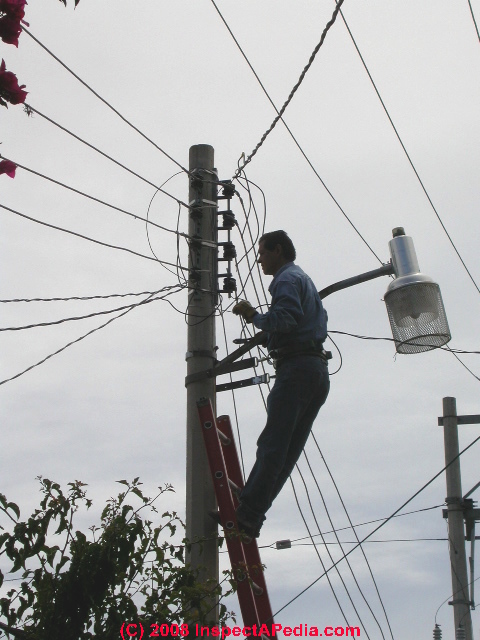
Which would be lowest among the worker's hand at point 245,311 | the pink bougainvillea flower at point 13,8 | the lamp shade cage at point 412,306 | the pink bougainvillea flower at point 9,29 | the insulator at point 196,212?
the pink bougainvillea flower at point 9,29

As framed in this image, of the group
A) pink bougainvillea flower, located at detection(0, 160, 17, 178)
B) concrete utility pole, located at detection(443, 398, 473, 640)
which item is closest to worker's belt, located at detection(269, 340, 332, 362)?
pink bougainvillea flower, located at detection(0, 160, 17, 178)

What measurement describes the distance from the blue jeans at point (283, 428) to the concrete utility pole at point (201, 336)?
1.13 feet

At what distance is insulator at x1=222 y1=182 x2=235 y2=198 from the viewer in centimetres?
692

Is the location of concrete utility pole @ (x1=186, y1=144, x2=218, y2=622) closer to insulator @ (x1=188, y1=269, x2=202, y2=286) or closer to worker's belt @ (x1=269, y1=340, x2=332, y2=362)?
insulator @ (x1=188, y1=269, x2=202, y2=286)

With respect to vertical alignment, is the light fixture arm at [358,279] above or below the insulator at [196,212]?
below

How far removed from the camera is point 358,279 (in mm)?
6230

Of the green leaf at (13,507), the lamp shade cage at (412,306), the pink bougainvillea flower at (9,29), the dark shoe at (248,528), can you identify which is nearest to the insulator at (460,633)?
the lamp shade cage at (412,306)

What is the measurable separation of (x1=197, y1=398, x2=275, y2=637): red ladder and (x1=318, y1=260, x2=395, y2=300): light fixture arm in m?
1.04

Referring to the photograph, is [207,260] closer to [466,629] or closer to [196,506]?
[196,506]

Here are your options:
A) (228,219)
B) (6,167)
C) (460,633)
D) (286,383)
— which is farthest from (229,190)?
(460,633)

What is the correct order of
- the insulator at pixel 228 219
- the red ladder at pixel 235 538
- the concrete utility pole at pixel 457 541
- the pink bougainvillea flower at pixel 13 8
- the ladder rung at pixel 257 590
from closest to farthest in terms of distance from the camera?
the pink bougainvillea flower at pixel 13 8 → the red ladder at pixel 235 538 → the ladder rung at pixel 257 590 → the insulator at pixel 228 219 → the concrete utility pole at pixel 457 541

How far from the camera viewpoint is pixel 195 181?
6.80 metres

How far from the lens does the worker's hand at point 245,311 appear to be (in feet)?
18.4

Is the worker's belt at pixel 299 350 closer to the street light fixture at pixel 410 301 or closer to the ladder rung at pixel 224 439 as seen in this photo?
the street light fixture at pixel 410 301
